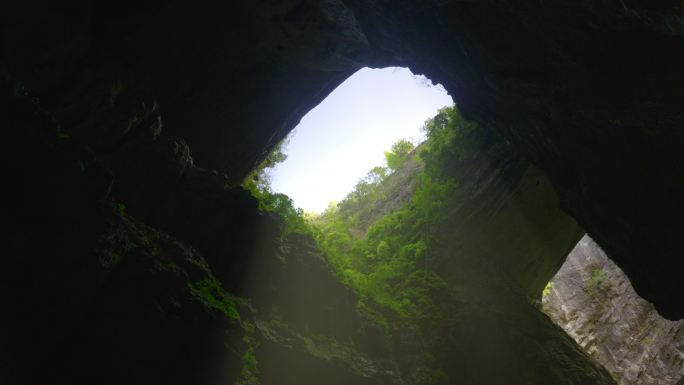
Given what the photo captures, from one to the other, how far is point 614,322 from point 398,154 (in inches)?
696

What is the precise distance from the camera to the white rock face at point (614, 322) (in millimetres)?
22936

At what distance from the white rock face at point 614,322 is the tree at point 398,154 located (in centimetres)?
1440

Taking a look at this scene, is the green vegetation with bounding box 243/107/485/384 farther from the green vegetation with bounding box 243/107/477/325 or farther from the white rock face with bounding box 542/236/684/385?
the white rock face with bounding box 542/236/684/385

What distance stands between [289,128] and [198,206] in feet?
21.4

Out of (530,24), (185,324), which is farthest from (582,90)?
(185,324)

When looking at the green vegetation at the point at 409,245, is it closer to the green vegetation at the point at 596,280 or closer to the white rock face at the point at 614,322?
the white rock face at the point at 614,322

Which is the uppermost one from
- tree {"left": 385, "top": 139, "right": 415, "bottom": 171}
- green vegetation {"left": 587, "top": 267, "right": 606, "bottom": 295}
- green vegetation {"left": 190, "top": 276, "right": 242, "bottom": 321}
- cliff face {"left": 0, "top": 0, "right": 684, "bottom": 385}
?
green vegetation {"left": 587, "top": 267, "right": 606, "bottom": 295}

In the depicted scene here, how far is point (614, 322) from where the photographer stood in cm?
2675

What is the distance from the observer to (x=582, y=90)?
28.2 feet

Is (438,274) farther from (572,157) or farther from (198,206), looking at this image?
(198,206)

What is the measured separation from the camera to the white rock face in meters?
22.9

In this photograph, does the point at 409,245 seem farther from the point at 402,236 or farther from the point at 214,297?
the point at 214,297

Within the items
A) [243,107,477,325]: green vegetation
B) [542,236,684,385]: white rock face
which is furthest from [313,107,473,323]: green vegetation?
[542,236,684,385]: white rock face

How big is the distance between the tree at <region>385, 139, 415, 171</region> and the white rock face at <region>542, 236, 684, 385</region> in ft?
47.2
